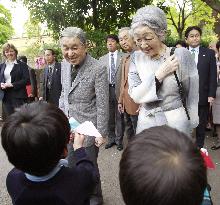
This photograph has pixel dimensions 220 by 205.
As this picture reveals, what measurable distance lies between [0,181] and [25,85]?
8.26 feet

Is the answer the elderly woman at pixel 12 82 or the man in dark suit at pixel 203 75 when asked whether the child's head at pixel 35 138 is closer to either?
the man in dark suit at pixel 203 75

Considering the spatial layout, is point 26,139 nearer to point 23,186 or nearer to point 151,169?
point 23,186

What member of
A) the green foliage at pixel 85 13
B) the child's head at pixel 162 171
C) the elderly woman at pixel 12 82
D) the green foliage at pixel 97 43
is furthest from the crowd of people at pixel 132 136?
the green foliage at pixel 85 13

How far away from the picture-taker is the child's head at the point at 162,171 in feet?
3.98

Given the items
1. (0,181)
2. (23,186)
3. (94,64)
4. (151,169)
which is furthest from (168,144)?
(0,181)

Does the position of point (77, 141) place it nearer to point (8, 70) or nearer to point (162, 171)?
point (162, 171)

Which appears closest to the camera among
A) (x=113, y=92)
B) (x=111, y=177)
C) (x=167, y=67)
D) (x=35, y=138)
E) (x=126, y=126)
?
(x=35, y=138)

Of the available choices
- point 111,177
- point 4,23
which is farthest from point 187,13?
point 111,177

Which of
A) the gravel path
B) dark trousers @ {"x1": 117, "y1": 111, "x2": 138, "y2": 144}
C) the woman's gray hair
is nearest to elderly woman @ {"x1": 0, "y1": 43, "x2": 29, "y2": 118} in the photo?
the gravel path

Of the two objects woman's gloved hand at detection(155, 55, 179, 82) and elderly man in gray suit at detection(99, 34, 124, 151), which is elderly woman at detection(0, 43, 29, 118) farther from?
woman's gloved hand at detection(155, 55, 179, 82)

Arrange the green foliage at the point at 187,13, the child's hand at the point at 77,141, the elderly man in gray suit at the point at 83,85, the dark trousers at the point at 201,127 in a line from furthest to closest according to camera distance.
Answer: the green foliage at the point at 187,13, the dark trousers at the point at 201,127, the elderly man in gray suit at the point at 83,85, the child's hand at the point at 77,141

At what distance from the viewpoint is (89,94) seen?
10.6 ft

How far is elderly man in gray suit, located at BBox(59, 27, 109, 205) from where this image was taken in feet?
10.3

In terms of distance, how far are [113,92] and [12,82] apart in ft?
7.13
